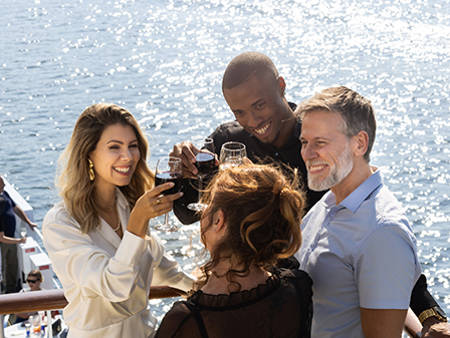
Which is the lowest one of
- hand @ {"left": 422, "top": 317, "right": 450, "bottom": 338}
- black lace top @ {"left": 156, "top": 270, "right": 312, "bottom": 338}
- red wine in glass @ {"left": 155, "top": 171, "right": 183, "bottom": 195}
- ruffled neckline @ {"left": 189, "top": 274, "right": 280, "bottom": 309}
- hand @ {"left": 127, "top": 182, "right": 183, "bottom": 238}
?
hand @ {"left": 422, "top": 317, "right": 450, "bottom": 338}

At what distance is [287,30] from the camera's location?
32.7 meters

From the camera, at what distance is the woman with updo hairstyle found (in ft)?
6.03

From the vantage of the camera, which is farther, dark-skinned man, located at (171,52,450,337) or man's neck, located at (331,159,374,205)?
dark-skinned man, located at (171,52,450,337)

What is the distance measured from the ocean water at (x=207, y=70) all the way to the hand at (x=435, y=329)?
16283 millimetres

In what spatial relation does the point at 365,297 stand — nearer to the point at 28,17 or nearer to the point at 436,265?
the point at 436,265

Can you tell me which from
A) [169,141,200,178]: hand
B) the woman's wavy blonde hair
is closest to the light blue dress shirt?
[169,141,200,178]: hand

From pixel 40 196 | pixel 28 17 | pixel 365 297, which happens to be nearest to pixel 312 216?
pixel 365 297

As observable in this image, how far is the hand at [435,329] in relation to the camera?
7.43ft

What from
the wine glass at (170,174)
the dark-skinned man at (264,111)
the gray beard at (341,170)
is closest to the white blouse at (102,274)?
the wine glass at (170,174)

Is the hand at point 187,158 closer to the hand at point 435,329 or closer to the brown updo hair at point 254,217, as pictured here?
the brown updo hair at point 254,217

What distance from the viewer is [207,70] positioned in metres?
29.7

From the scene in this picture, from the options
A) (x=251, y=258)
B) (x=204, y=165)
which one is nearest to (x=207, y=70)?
(x=204, y=165)

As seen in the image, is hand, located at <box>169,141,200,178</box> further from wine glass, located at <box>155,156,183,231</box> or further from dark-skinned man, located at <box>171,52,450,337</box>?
dark-skinned man, located at <box>171,52,450,337</box>

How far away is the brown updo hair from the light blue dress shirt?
0.92 ft
